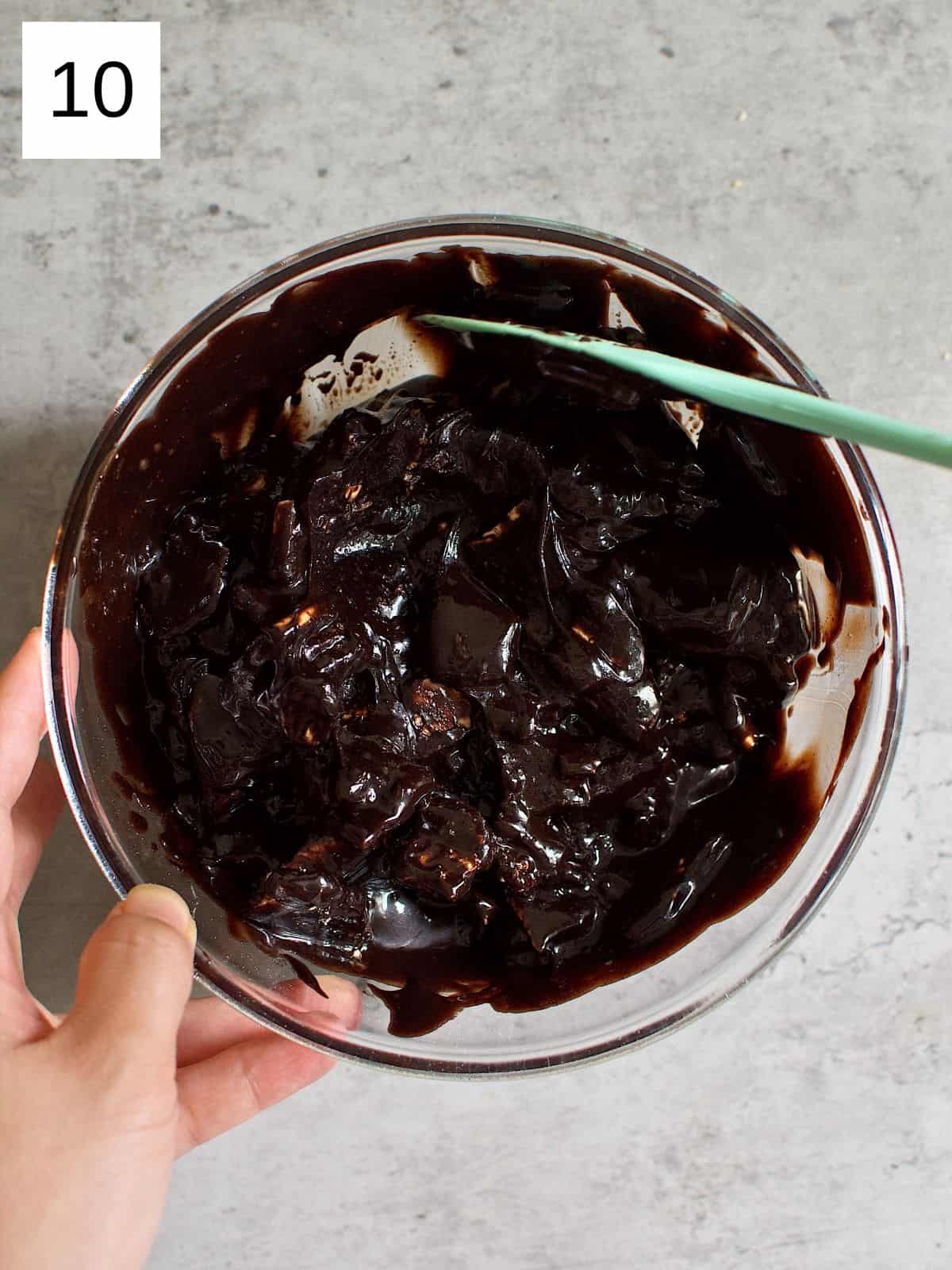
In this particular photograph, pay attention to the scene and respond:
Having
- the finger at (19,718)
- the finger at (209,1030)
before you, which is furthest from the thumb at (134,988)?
the finger at (209,1030)

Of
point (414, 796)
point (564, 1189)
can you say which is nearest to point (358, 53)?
point (414, 796)

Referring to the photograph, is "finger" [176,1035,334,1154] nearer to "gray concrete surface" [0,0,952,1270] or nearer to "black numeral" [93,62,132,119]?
"gray concrete surface" [0,0,952,1270]

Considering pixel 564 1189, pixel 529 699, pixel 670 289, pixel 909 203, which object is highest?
pixel 909 203

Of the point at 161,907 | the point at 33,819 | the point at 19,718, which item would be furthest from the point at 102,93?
the point at 161,907

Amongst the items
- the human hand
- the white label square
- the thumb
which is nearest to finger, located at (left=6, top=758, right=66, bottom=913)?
the human hand

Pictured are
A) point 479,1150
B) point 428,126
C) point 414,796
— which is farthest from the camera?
point 479,1150

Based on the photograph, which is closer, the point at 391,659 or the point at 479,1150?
the point at 391,659

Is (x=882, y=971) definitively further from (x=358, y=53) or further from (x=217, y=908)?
(x=358, y=53)
